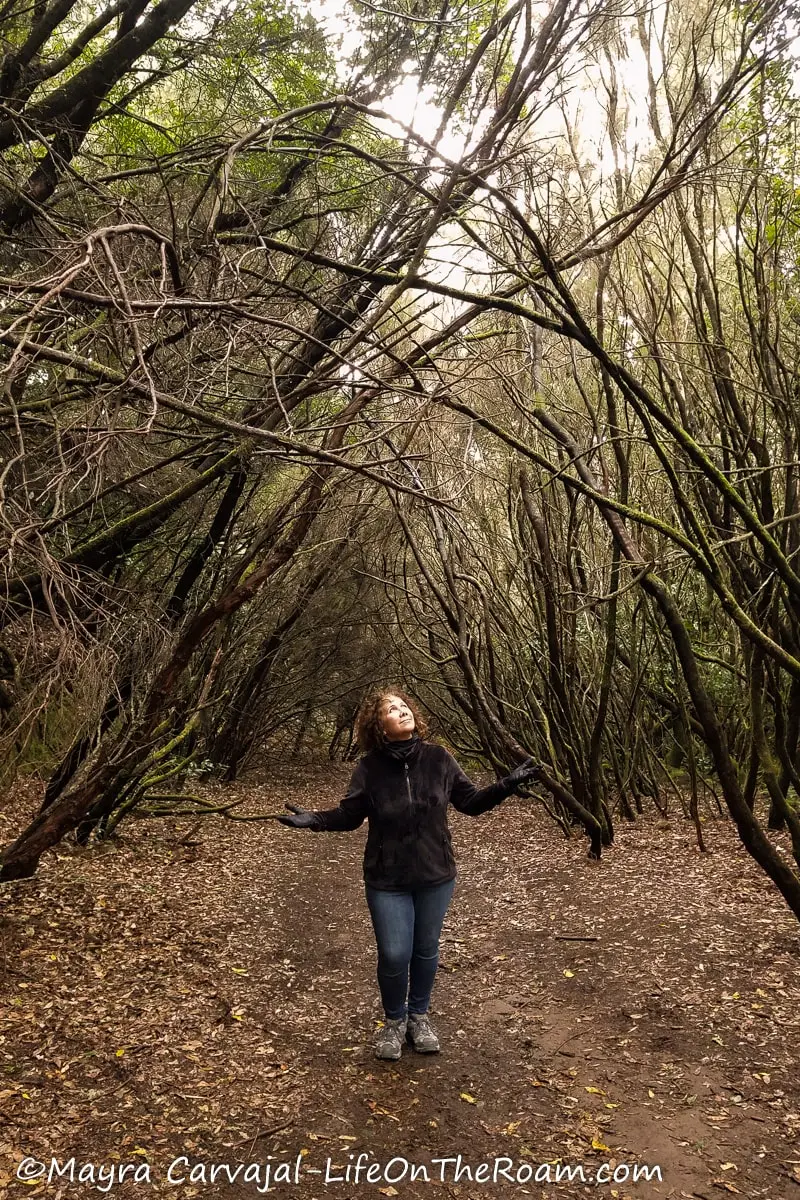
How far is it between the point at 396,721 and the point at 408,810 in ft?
1.30

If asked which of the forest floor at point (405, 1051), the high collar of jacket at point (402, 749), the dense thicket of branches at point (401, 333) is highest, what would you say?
the dense thicket of branches at point (401, 333)

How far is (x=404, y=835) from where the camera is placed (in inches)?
139

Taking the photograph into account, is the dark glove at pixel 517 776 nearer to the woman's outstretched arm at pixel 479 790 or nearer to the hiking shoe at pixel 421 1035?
the woman's outstretched arm at pixel 479 790

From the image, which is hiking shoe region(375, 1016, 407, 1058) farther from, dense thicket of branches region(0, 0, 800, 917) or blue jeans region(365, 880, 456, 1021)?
dense thicket of branches region(0, 0, 800, 917)

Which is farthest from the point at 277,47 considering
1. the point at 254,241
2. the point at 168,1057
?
the point at 168,1057

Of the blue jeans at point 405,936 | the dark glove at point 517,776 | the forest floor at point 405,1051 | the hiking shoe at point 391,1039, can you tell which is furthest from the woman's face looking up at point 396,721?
the forest floor at point 405,1051

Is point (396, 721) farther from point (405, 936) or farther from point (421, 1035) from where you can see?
→ point (421, 1035)

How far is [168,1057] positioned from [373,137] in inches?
240

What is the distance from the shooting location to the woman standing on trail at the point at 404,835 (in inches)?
138

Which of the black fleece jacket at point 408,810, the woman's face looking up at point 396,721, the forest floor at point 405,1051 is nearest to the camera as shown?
the forest floor at point 405,1051

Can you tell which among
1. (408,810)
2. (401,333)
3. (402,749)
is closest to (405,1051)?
(408,810)

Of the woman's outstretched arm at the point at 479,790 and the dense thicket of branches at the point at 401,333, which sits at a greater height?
the dense thicket of branches at the point at 401,333

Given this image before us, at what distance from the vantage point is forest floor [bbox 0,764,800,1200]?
2.87m

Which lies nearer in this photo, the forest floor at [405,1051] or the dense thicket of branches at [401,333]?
the forest floor at [405,1051]
